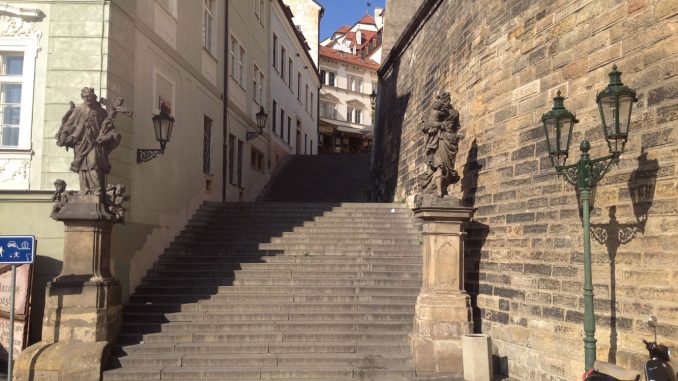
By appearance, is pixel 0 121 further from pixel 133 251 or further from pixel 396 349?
pixel 396 349

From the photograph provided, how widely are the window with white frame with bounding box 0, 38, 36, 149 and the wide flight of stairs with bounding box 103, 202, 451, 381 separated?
3.18 meters

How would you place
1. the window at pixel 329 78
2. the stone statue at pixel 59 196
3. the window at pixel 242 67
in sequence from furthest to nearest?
the window at pixel 329 78 < the window at pixel 242 67 < the stone statue at pixel 59 196

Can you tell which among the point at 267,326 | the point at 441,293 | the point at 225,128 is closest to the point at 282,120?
the point at 225,128

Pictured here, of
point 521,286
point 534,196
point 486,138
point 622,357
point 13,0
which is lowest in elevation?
point 622,357

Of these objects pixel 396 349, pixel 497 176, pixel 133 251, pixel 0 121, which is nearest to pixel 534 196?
pixel 497 176

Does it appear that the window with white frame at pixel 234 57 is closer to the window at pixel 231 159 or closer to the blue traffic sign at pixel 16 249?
the window at pixel 231 159

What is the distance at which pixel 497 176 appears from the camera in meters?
8.91

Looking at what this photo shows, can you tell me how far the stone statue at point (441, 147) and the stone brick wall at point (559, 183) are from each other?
2.30 feet

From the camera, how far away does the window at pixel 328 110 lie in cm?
4806

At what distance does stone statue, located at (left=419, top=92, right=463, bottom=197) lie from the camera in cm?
889

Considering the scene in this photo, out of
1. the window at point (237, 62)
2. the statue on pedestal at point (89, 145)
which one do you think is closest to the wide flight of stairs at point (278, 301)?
the statue on pedestal at point (89, 145)

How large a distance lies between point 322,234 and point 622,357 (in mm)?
7492

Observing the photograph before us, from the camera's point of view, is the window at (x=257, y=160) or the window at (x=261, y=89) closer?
the window at (x=257, y=160)

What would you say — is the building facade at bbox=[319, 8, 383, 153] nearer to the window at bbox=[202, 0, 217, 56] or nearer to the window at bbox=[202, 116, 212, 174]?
the window at bbox=[202, 0, 217, 56]
